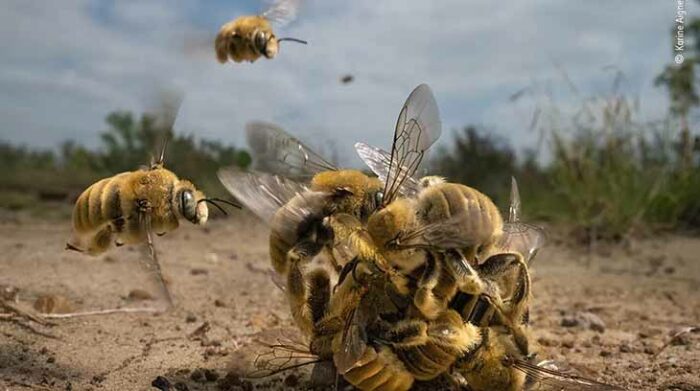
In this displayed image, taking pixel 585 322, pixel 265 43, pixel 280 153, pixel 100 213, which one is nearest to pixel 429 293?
pixel 280 153

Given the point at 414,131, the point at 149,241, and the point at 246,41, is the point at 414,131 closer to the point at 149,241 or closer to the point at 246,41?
the point at 149,241

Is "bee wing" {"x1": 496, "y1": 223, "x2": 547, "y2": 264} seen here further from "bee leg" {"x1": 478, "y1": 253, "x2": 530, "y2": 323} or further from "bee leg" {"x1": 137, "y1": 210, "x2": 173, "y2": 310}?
"bee leg" {"x1": 137, "y1": 210, "x2": 173, "y2": 310}

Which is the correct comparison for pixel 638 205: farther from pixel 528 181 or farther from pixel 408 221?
pixel 408 221

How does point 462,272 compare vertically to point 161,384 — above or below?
above

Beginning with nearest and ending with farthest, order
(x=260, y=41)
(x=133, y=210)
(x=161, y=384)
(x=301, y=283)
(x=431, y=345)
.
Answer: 1. (x=431, y=345)
2. (x=301, y=283)
3. (x=161, y=384)
4. (x=133, y=210)
5. (x=260, y=41)

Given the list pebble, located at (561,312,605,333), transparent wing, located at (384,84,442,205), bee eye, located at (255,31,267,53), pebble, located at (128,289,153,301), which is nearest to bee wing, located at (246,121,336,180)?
transparent wing, located at (384,84,442,205)

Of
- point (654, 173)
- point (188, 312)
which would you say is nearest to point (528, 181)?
point (654, 173)
